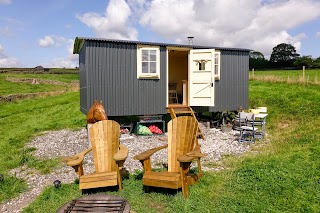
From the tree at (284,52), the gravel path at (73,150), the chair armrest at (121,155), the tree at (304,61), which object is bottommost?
the gravel path at (73,150)

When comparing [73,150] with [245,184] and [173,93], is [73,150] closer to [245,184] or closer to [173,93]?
[245,184]

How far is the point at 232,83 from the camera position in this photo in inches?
447

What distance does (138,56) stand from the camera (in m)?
9.62

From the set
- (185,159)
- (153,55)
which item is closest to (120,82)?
(153,55)

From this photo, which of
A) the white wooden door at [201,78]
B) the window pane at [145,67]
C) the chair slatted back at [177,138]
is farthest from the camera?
the white wooden door at [201,78]

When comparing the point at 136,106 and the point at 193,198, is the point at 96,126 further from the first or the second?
the point at 136,106

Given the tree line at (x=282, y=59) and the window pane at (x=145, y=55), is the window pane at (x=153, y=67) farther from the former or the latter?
the tree line at (x=282, y=59)

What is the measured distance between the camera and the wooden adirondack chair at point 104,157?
4586 mm

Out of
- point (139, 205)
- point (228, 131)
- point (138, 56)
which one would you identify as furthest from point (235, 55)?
point (139, 205)

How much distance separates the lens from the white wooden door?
1025 cm

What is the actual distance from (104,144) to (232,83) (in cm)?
746

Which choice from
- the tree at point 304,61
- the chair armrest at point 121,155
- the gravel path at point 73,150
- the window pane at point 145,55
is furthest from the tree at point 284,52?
the chair armrest at point 121,155

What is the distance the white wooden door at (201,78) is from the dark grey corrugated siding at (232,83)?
1.80 feet

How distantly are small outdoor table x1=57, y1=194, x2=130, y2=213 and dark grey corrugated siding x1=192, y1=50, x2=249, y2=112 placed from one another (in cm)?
765
